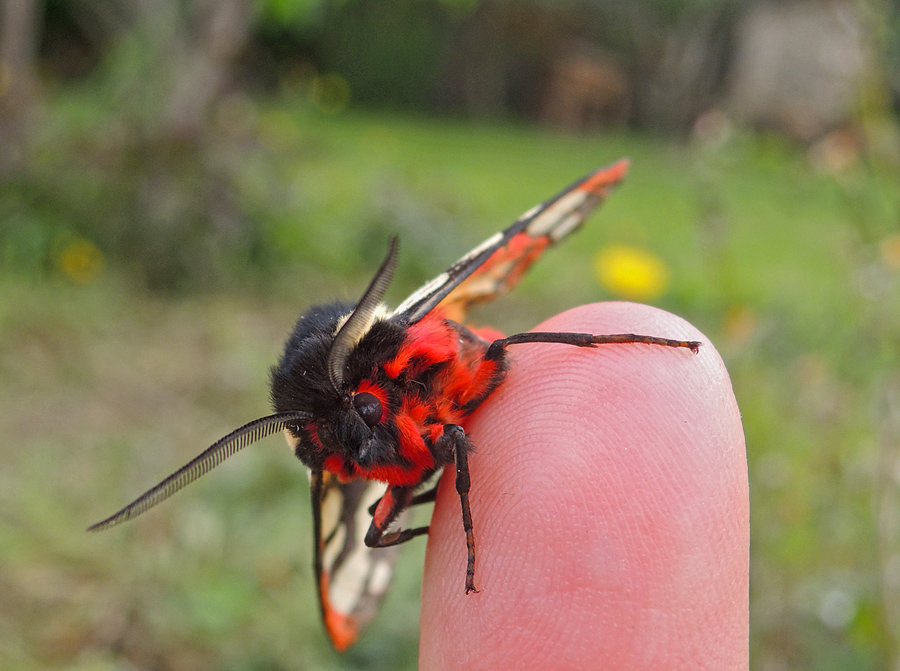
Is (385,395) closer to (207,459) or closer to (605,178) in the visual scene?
(207,459)

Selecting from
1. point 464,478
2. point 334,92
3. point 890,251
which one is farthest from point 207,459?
point 334,92

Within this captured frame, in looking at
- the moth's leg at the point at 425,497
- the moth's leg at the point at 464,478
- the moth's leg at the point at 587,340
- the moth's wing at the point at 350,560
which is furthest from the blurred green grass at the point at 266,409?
the moth's leg at the point at 464,478

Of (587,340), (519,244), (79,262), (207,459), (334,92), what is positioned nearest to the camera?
(207,459)

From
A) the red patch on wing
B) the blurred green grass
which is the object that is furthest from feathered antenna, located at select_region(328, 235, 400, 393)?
the blurred green grass

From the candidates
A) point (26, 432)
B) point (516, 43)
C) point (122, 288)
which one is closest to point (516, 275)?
point (26, 432)

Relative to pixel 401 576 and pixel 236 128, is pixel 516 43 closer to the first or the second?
pixel 236 128

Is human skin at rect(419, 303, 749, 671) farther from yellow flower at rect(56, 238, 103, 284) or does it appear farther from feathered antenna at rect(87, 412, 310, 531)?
yellow flower at rect(56, 238, 103, 284)

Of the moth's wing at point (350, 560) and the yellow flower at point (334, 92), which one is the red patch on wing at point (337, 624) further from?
the yellow flower at point (334, 92)
